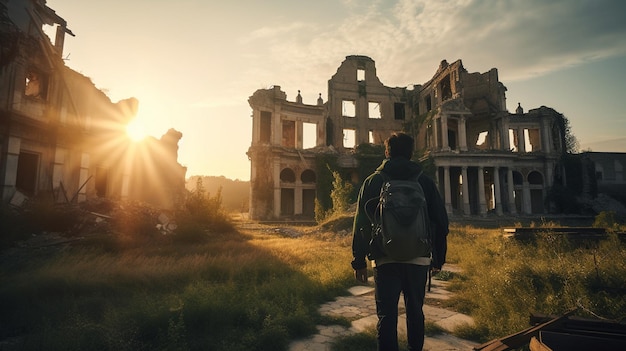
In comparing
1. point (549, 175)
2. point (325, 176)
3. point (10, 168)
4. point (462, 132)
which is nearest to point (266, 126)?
point (325, 176)

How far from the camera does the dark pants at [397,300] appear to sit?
2.38 meters

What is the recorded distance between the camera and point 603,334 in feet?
7.63

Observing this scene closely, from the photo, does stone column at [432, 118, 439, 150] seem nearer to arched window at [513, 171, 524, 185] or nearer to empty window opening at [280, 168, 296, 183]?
arched window at [513, 171, 524, 185]

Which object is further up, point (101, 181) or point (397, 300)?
point (101, 181)

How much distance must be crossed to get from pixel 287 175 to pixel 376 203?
27.0 m

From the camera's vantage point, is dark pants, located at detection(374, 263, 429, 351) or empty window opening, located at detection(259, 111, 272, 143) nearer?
dark pants, located at detection(374, 263, 429, 351)

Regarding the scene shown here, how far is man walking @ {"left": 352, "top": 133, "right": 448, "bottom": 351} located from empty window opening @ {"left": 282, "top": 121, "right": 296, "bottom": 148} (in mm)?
30299

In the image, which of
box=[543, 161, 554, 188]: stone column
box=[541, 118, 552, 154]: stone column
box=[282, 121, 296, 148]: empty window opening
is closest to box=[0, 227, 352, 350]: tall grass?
box=[282, 121, 296, 148]: empty window opening

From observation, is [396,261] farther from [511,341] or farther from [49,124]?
[49,124]

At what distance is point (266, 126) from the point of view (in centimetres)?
2973

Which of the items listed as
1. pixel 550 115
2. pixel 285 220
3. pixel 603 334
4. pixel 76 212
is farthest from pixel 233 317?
pixel 550 115

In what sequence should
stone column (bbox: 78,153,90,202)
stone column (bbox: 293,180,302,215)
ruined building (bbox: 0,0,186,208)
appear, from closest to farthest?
ruined building (bbox: 0,0,186,208) → stone column (bbox: 78,153,90,202) → stone column (bbox: 293,180,302,215)

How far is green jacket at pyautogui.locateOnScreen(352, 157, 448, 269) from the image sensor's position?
275 centimetres

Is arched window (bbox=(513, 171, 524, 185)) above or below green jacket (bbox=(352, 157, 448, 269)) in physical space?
above
